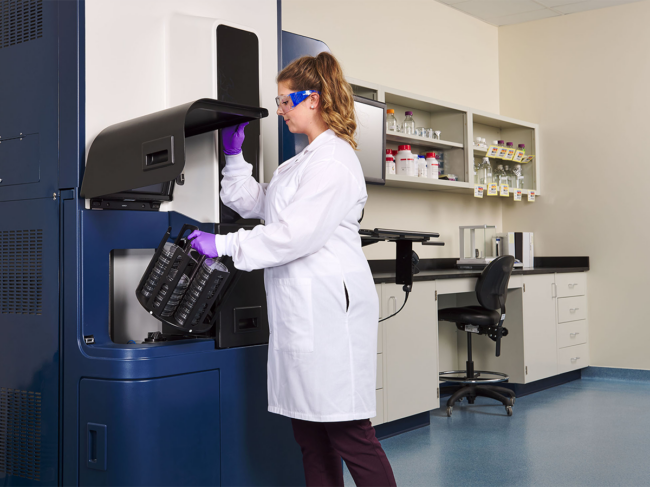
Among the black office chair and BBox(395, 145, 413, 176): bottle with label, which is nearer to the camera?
the black office chair

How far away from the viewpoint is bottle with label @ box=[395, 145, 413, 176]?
3986mm

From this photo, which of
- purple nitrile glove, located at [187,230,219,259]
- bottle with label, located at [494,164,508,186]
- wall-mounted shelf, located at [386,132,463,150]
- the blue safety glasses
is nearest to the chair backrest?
wall-mounted shelf, located at [386,132,463,150]

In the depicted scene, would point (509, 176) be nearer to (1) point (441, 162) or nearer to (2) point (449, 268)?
(1) point (441, 162)

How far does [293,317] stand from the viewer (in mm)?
1605

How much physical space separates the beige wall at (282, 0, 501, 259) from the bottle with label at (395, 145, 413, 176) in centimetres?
24

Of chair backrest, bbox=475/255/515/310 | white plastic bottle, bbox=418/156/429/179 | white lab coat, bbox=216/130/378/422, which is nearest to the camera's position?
white lab coat, bbox=216/130/378/422

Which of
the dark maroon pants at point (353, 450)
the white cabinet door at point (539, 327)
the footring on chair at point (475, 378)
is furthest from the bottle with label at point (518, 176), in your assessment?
the dark maroon pants at point (353, 450)

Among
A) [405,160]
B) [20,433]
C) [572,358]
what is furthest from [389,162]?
[20,433]

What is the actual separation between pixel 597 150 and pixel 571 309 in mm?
1280

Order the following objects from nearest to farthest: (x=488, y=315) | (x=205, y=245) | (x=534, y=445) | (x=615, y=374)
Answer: (x=205, y=245) → (x=534, y=445) → (x=488, y=315) → (x=615, y=374)

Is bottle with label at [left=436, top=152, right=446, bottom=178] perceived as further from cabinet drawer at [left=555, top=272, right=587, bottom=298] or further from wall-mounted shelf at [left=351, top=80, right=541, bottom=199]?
cabinet drawer at [left=555, top=272, right=587, bottom=298]

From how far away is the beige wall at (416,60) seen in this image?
155 inches

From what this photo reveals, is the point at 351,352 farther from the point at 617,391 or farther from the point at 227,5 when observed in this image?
the point at 617,391

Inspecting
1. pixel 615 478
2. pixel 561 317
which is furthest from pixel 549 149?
pixel 615 478
